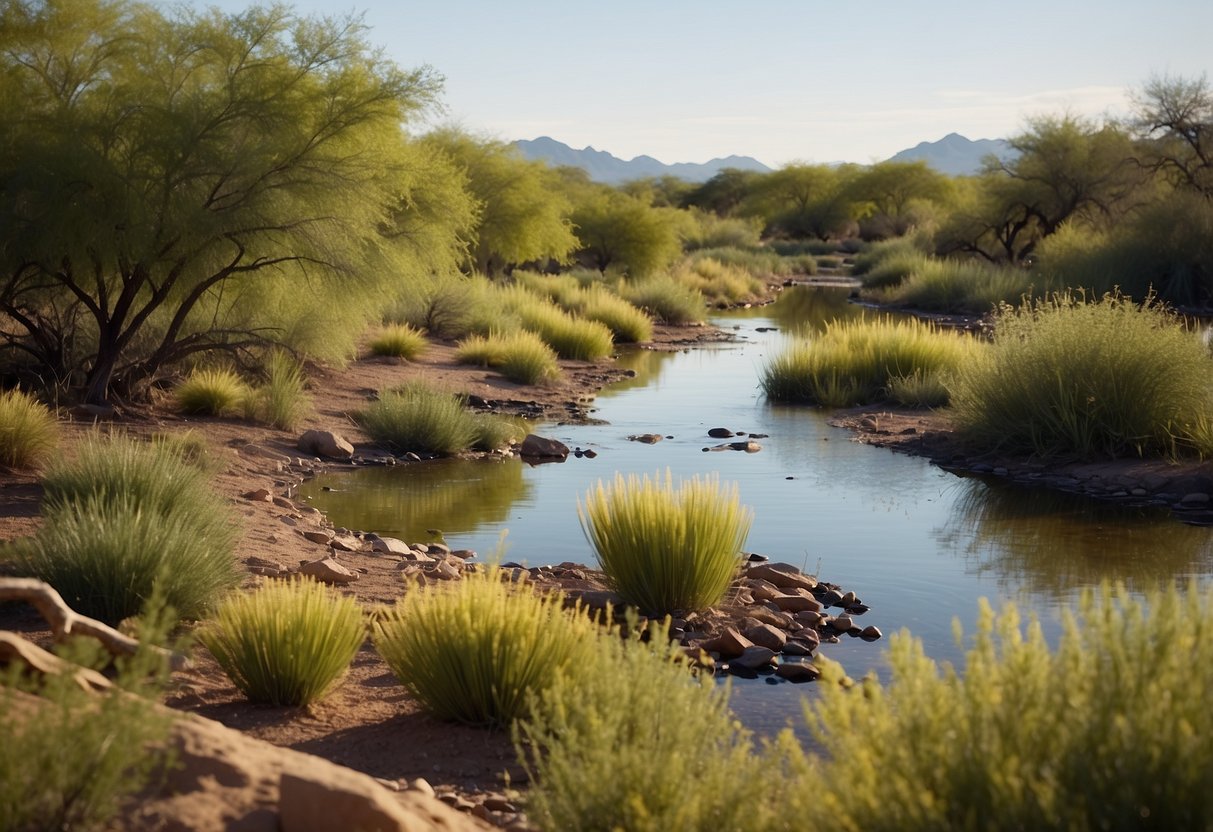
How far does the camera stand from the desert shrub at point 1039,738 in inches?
137

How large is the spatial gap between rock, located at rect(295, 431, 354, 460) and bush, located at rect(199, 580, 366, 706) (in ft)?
32.1

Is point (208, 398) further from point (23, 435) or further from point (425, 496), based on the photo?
point (23, 435)

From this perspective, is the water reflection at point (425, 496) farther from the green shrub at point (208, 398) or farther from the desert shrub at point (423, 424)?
Answer: the green shrub at point (208, 398)

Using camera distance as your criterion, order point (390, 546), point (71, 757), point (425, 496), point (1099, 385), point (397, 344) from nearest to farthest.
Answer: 1. point (71, 757)
2. point (390, 546)
3. point (425, 496)
4. point (1099, 385)
5. point (397, 344)

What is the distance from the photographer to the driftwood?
5250 millimetres

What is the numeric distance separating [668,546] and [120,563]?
3.70 meters

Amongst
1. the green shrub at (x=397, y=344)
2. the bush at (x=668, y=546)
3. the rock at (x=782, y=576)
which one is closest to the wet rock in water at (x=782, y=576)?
the rock at (x=782, y=576)

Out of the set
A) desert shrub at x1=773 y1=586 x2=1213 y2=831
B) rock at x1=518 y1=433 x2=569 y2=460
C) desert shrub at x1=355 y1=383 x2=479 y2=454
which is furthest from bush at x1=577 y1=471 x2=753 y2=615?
desert shrub at x1=355 y1=383 x2=479 y2=454

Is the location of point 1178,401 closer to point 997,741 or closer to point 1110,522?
point 1110,522

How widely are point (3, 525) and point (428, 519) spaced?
4.36m

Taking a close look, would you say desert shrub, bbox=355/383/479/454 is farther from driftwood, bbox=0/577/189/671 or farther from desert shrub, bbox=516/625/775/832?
desert shrub, bbox=516/625/775/832

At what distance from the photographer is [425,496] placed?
15188mm

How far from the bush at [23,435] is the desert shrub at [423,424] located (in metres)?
5.11

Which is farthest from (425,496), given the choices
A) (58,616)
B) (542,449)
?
(58,616)
